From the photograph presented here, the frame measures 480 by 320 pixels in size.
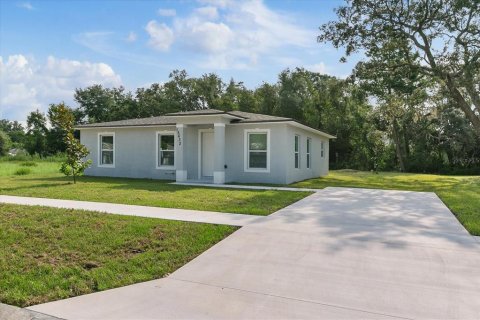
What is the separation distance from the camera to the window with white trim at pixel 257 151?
15148 millimetres

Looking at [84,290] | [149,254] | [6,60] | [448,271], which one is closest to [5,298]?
[84,290]

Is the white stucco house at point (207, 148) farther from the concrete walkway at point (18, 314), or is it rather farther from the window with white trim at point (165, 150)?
the concrete walkway at point (18, 314)

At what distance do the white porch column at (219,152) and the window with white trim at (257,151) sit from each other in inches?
46.1

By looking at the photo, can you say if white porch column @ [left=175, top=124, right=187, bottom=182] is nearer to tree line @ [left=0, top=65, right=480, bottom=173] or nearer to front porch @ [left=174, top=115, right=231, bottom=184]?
front porch @ [left=174, top=115, right=231, bottom=184]

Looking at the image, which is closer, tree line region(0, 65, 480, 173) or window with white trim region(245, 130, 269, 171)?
window with white trim region(245, 130, 269, 171)

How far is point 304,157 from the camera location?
17641 mm

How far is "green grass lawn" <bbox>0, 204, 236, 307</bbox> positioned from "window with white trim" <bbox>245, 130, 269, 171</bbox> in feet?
28.5

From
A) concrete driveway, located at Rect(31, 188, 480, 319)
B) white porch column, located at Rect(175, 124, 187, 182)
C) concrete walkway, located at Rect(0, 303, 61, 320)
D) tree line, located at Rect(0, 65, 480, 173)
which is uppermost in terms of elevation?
tree line, located at Rect(0, 65, 480, 173)

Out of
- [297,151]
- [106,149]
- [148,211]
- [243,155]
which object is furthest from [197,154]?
[148,211]

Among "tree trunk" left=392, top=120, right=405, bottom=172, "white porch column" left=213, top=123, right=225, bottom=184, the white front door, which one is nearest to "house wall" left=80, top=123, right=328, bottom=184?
the white front door

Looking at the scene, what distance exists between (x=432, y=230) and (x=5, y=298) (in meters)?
6.51

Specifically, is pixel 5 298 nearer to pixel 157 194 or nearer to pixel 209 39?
pixel 157 194

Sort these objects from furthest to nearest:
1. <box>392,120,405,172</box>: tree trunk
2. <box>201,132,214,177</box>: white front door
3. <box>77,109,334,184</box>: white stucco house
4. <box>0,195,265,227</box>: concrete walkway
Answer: <box>392,120,405,172</box>: tree trunk → <box>201,132,214,177</box>: white front door → <box>77,109,334,184</box>: white stucco house → <box>0,195,265,227</box>: concrete walkway

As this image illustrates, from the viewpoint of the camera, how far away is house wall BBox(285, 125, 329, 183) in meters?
15.1
